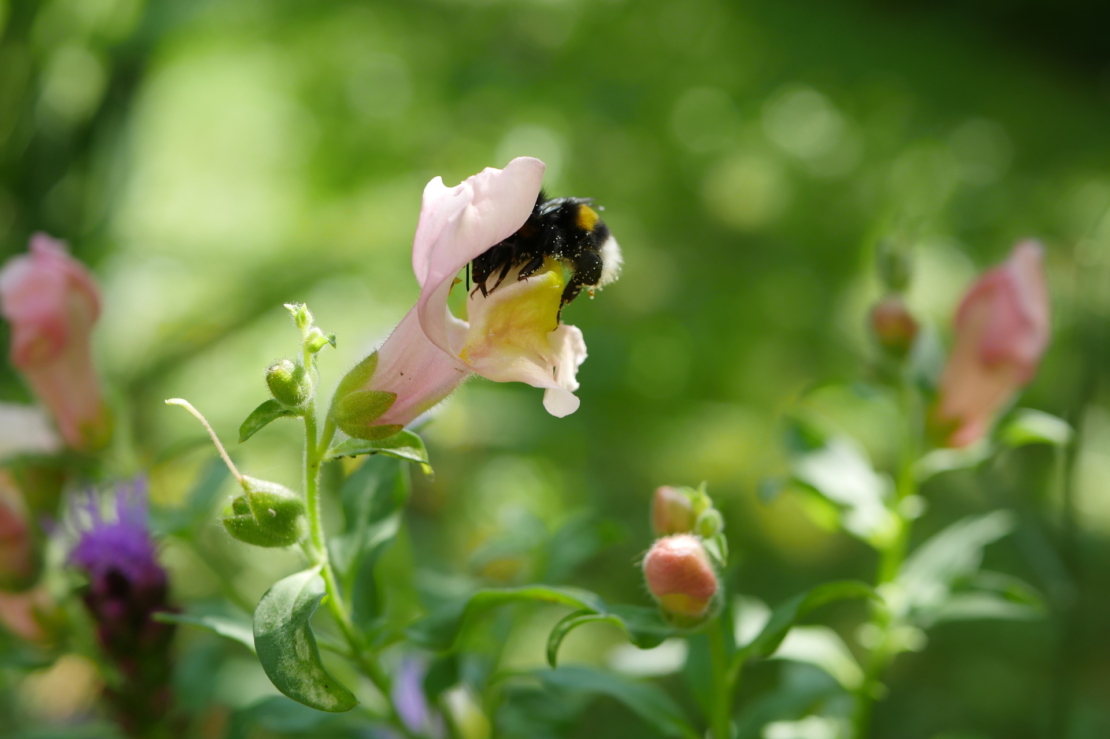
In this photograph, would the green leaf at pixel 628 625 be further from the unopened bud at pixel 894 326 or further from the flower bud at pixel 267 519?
the unopened bud at pixel 894 326

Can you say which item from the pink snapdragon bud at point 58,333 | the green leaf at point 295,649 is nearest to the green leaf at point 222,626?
the green leaf at point 295,649

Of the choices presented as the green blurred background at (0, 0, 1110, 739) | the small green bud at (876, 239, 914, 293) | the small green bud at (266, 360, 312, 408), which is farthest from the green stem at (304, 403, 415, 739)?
the green blurred background at (0, 0, 1110, 739)

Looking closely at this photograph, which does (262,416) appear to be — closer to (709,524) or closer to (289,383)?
(289,383)

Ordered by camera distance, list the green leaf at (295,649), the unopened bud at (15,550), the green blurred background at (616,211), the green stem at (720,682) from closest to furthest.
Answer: the green leaf at (295,649) → the green stem at (720,682) → the unopened bud at (15,550) → the green blurred background at (616,211)

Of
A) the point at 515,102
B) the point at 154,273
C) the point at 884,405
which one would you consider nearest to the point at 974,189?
the point at 515,102

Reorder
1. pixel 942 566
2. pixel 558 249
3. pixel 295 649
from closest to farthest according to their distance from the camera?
pixel 295 649 → pixel 558 249 → pixel 942 566

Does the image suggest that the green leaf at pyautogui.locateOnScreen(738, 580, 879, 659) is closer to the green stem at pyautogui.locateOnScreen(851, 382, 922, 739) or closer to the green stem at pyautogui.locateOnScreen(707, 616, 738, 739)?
the green stem at pyautogui.locateOnScreen(707, 616, 738, 739)

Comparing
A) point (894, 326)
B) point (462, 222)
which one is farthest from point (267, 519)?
point (894, 326)

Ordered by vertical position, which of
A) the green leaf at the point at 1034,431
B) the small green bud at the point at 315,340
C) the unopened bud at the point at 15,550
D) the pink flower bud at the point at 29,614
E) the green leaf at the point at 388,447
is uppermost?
the green leaf at the point at 1034,431
